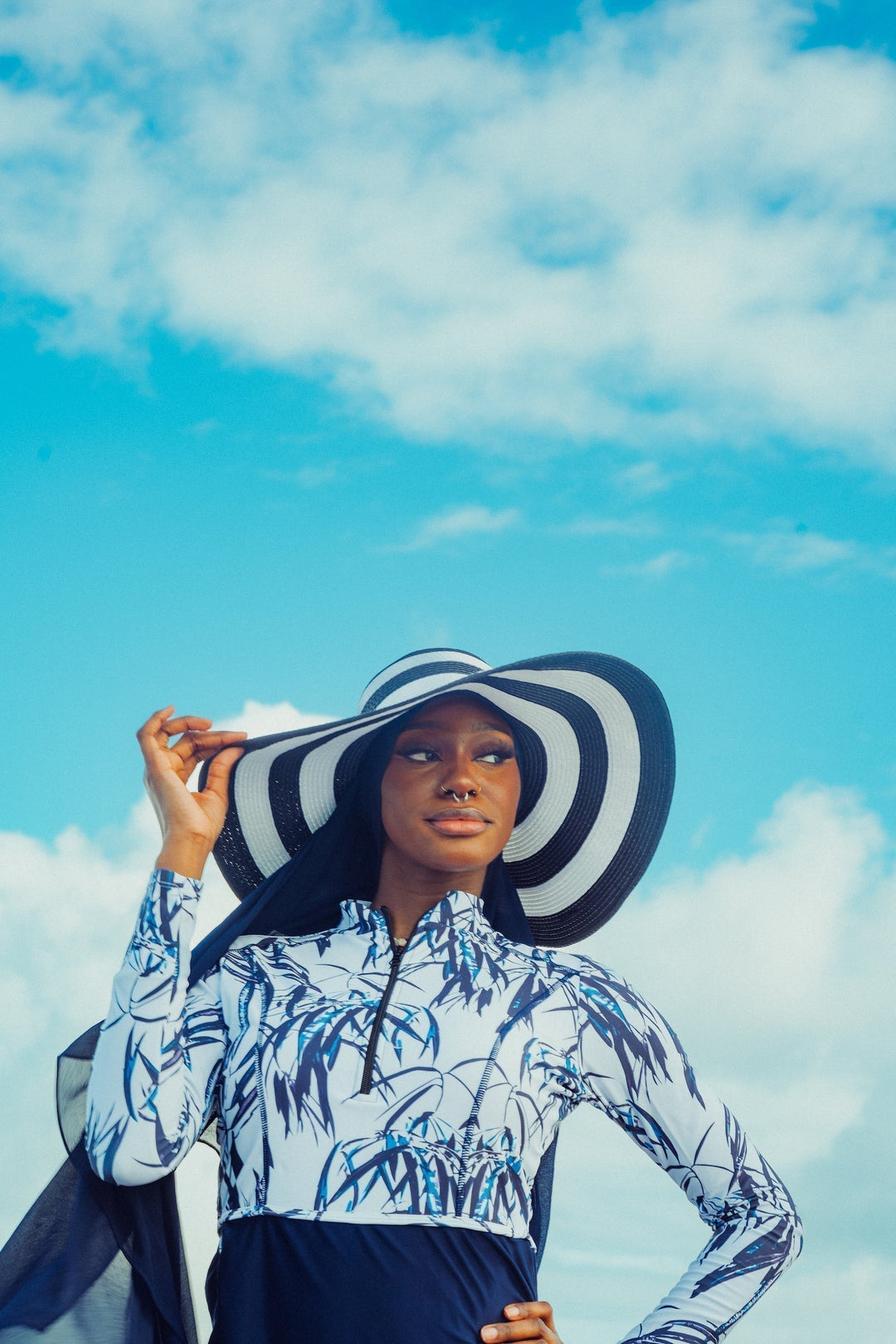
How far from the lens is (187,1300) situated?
11.3 feet

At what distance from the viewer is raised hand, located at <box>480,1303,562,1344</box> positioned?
10.4 ft

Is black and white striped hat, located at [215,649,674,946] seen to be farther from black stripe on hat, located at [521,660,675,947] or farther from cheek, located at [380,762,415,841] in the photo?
cheek, located at [380,762,415,841]

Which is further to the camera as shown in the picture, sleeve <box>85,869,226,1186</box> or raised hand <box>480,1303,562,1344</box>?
sleeve <box>85,869,226,1186</box>

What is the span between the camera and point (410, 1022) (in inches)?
139

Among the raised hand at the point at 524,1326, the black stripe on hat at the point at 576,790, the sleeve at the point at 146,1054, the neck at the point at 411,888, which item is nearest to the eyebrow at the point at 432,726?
the black stripe on hat at the point at 576,790

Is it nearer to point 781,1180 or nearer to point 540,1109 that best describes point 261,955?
point 540,1109

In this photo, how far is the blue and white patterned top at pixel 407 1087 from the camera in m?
3.30

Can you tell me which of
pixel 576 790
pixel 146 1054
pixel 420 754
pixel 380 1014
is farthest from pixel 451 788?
pixel 146 1054

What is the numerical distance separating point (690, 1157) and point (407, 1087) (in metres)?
0.82

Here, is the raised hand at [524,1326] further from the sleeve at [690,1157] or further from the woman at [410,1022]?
the sleeve at [690,1157]

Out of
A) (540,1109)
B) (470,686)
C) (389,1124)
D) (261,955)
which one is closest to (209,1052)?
(261,955)

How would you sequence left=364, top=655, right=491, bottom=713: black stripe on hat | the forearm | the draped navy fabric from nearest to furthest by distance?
the draped navy fabric < the forearm < left=364, top=655, right=491, bottom=713: black stripe on hat

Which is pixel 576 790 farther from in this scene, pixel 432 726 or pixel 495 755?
pixel 432 726

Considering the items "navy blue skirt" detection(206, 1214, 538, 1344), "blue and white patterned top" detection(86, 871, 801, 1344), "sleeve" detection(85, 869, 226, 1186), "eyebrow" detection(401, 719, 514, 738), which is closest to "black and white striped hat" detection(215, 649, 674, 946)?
"eyebrow" detection(401, 719, 514, 738)
